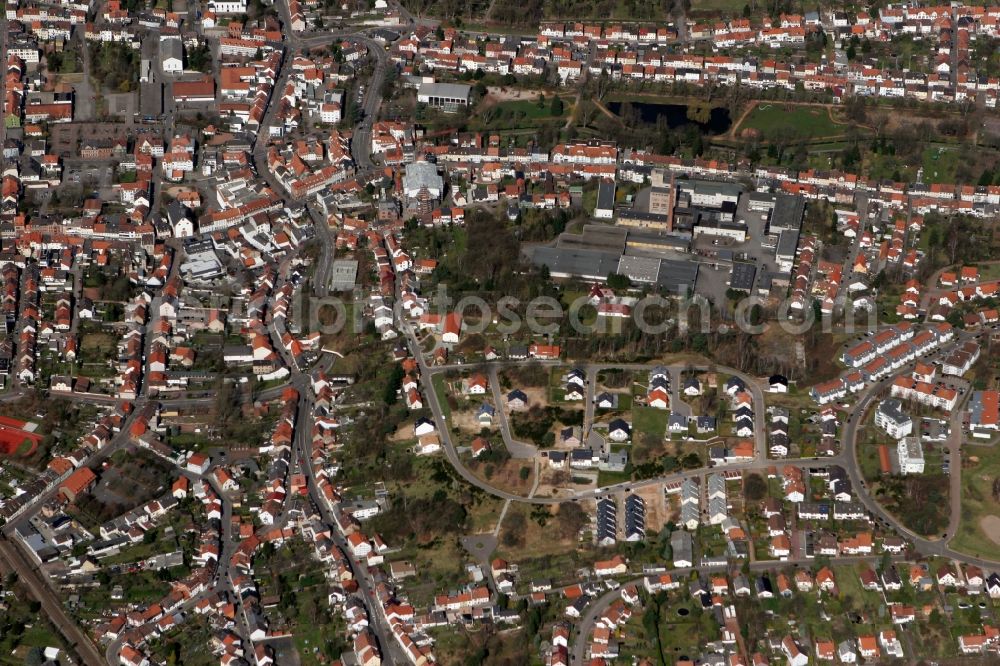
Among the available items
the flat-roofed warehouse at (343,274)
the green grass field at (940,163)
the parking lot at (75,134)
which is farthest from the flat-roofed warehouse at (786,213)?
the parking lot at (75,134)

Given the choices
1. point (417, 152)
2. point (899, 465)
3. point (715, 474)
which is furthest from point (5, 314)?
point (899, 465)

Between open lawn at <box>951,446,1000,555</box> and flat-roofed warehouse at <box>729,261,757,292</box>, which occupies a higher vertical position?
flat-roofed warehouse at <box>729,261,757,292</box>

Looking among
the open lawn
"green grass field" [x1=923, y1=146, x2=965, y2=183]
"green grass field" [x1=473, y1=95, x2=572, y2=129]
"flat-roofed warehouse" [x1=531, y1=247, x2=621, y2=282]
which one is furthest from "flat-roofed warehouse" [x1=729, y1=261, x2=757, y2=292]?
"green grass field" [x1=473, y1=95, x2=572, y2=129]

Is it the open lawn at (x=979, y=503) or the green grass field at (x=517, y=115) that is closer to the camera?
the open lawn at (x=979, y=503)

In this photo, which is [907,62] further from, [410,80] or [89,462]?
[89,462]

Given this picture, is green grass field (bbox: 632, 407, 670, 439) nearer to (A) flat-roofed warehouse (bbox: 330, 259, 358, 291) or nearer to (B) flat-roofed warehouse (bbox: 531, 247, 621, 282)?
(B) flat-roofed warehouse (bbox: 531, 247, 621, 282)

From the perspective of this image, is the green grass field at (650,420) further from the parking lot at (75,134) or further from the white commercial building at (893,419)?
the parking lot at (75,134)
